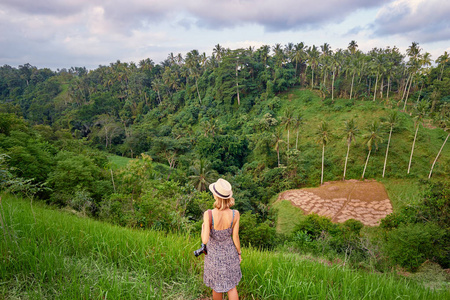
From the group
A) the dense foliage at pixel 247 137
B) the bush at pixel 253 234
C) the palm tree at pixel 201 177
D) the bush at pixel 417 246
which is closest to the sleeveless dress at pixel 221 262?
the dense foliage at pixel 247 137

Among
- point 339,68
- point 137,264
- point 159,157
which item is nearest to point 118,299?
point 137,264

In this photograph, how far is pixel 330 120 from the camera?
106 ft

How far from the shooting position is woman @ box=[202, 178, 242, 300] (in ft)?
7.77

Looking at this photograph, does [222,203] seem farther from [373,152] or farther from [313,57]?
[313,57]

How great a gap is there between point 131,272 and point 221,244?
1039mm

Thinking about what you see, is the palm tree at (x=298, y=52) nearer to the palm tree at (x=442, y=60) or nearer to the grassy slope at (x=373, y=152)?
the grassy slope at (x=373, y=152)

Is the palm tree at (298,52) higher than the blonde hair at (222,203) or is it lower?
higher

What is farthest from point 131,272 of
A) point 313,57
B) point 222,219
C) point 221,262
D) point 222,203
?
point 313,57

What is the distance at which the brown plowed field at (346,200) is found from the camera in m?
17.9

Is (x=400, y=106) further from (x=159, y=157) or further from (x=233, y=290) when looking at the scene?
(x=233, y=290)

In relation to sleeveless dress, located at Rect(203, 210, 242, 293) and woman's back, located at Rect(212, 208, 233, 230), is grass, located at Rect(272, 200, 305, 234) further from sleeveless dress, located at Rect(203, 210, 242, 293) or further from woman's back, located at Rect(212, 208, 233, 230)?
woman's back, located at Rect(212, 208, 233, 230)

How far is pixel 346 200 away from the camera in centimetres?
2028

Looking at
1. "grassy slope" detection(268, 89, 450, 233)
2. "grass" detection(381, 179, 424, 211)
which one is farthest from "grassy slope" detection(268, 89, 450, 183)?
"grass" detection(381, 179, 424, 211)

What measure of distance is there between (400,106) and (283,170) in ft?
70.9
